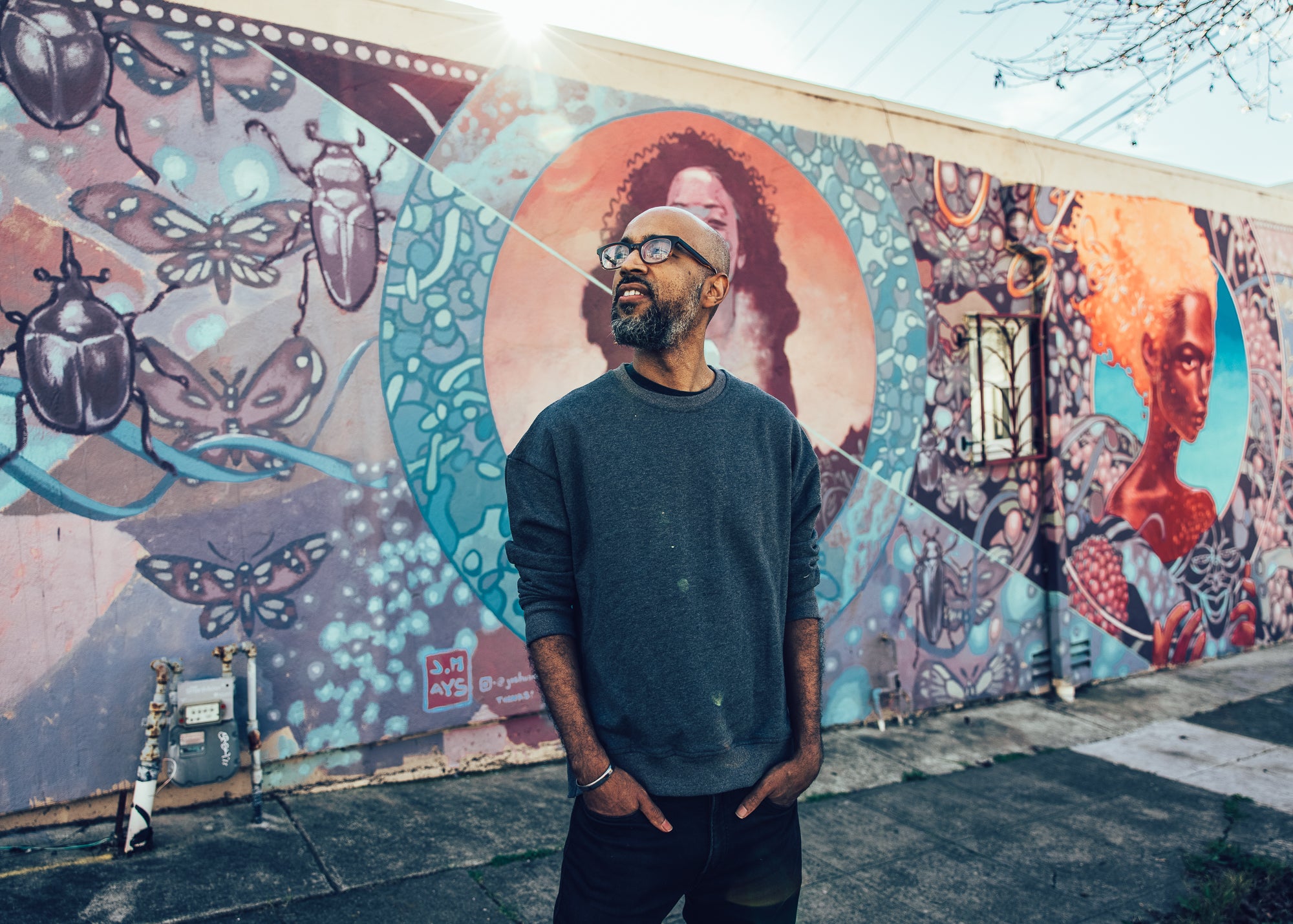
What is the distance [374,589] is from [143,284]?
5.24 ft

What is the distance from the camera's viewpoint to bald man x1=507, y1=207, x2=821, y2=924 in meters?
1.65

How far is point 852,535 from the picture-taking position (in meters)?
5.36

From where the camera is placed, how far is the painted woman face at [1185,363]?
6883mm

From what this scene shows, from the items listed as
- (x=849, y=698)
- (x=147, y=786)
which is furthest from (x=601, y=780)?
(x=849, y=698)

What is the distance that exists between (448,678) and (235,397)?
1.59 m

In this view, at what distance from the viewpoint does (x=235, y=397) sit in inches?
148

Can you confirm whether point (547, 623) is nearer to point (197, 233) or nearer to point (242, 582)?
point (242, 582)

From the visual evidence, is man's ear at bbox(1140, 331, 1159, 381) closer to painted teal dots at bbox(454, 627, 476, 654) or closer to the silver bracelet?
painted teal dots at bbox(454, 627, 476, 654)

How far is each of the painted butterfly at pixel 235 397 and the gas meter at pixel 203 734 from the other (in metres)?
0.94

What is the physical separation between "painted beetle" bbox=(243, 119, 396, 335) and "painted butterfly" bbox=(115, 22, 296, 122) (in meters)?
0.19

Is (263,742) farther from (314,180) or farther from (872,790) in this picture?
(872,790)

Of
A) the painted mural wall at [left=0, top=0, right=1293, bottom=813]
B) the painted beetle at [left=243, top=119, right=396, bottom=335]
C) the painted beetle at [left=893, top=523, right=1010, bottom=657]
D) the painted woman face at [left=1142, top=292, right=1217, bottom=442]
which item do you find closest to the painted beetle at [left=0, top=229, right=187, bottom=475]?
the painted mural wall at [left=0, top=0, right=1293, bottom=813]

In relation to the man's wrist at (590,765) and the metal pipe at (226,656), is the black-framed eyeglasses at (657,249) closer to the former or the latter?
the man's wrist at (590,765)

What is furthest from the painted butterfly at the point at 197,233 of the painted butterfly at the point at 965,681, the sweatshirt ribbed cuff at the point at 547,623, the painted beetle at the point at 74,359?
the painted butterfly at the point at 965,681
